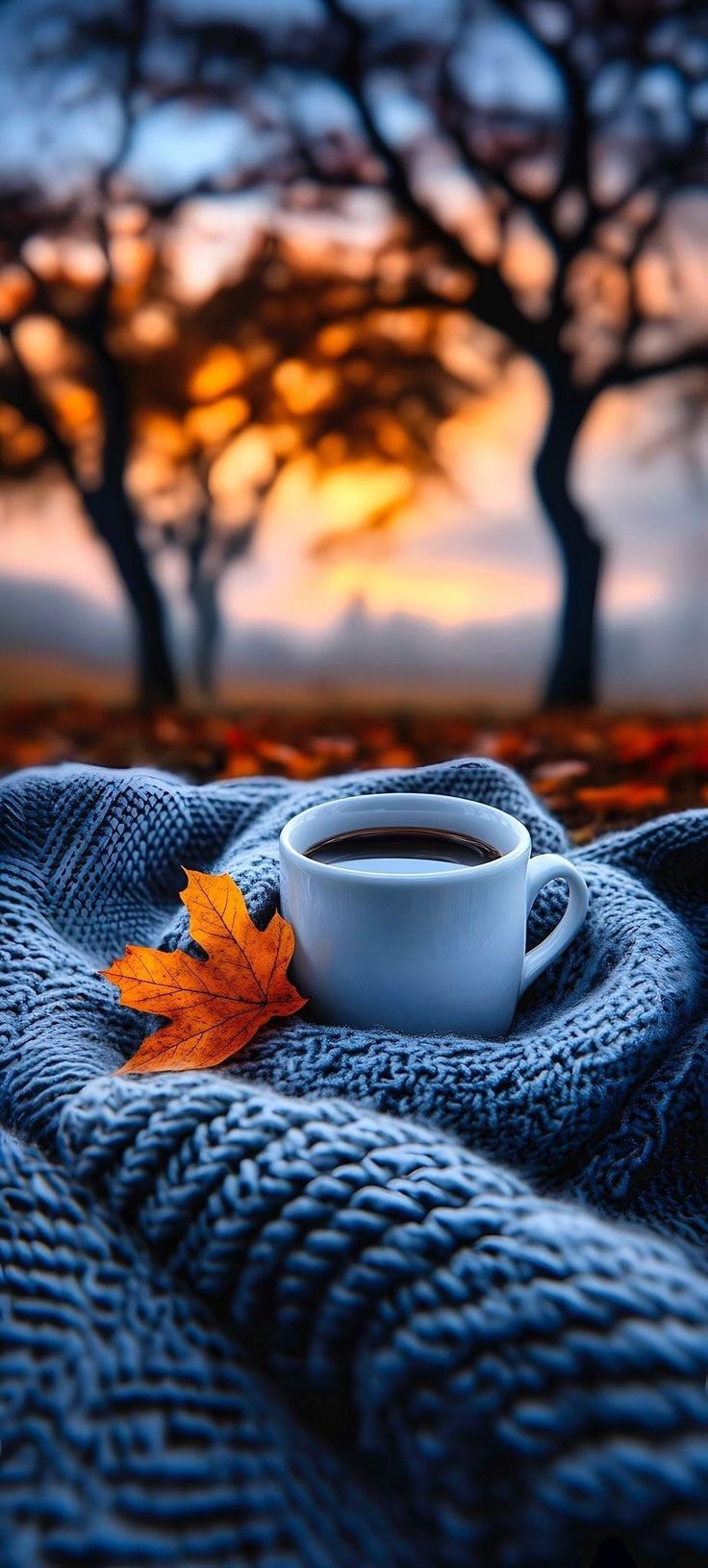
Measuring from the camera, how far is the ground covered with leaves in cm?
100

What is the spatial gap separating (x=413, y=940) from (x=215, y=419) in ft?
6.22

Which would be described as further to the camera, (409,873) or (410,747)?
(410,747)

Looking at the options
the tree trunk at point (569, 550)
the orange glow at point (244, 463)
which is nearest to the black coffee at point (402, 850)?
the tree trunk at point (569, 550)

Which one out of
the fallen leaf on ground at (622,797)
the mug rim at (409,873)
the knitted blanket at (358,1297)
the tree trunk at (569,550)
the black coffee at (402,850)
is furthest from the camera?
the tree trunk at (569,550)

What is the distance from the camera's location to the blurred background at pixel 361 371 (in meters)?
2.06

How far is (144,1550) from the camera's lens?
309 millimetres

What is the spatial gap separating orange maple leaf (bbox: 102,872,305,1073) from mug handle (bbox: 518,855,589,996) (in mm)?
142

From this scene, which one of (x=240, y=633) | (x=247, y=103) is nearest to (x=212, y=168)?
(x=247, y=103)

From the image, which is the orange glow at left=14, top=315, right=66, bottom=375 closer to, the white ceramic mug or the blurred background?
the blurred background

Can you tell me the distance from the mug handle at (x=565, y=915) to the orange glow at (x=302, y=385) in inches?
69.8

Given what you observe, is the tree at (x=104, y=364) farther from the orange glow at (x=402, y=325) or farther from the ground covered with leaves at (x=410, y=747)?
the orange glow at (x=402, y=325)

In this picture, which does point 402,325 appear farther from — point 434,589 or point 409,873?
point 409,873

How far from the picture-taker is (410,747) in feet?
4.35

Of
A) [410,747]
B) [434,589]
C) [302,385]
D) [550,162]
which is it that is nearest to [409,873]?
[410,747]
